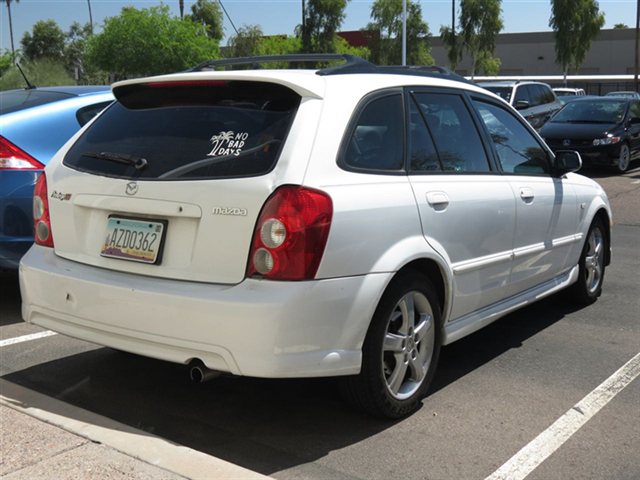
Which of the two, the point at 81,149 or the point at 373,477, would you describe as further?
the point at 81,149

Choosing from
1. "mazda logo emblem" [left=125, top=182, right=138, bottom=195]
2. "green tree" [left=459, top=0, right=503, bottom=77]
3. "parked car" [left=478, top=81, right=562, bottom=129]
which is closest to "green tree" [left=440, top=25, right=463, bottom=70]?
"green tree" [left=459, top=0, right=503, bottom=77]

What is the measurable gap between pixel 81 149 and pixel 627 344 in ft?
12.3

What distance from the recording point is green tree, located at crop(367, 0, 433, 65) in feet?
186

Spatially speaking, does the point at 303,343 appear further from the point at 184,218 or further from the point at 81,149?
the point at 81,149

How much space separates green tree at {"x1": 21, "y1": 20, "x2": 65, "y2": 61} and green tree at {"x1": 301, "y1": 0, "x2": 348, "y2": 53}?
36908 millimetres

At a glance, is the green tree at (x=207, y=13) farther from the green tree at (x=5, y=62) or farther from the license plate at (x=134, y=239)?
the license plate at (x=134, y=239)

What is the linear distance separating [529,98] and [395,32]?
40094mm

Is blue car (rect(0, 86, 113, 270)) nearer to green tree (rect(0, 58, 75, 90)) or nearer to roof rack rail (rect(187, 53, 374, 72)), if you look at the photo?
roof rack rail (rect(187, 53, 374, 72))

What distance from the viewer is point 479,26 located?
192 feet

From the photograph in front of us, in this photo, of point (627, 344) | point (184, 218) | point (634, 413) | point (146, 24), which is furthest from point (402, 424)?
point (146, 24)

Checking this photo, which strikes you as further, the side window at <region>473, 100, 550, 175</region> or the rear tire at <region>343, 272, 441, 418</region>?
the side window at <region>473, 100, 550, 175</region>

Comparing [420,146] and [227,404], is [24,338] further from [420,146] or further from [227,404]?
[420,146]

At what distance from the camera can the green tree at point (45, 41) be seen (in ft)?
270

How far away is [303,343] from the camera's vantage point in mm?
3371
